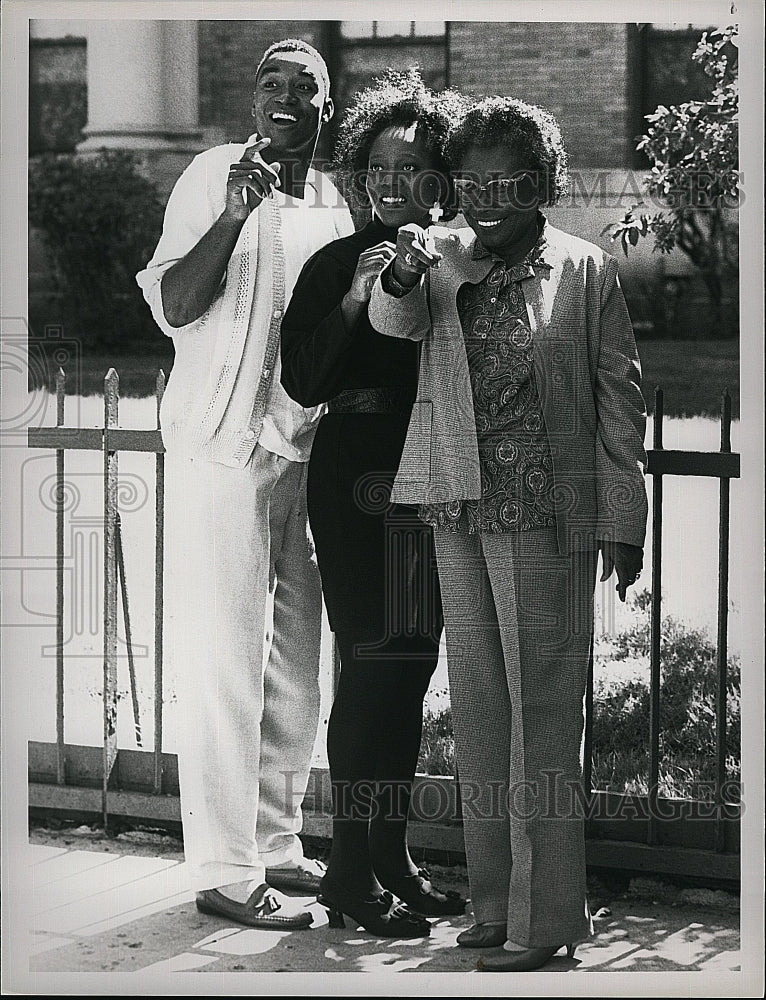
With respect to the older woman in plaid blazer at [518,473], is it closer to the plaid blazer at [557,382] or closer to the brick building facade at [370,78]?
the plaid blazer at [557,382]

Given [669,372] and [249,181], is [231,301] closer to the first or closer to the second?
[249,181]

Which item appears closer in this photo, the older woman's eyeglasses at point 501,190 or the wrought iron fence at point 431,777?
the older woman's eyeglasses at point 501,190

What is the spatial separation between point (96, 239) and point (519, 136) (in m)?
1.21

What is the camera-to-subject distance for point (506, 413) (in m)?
3.52

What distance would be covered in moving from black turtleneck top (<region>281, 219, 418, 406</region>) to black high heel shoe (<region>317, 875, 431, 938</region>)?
140 cm

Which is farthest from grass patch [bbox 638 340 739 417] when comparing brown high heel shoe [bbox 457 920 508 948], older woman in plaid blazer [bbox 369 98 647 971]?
brown high heel shoe [bbox 457 920 508 948]

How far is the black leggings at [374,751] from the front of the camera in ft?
12.1

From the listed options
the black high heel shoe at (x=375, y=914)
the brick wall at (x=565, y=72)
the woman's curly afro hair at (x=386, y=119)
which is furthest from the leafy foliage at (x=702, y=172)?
the black high heel shoe at (x=375, y=914)

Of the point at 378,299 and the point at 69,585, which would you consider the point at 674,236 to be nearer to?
the point at 378,299

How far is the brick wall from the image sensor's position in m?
3.67

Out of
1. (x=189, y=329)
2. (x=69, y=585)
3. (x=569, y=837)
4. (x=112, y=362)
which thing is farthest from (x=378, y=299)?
(x=569, y=837)

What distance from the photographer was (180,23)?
3.75 metres

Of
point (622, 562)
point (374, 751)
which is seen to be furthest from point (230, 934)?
point (622, 562)

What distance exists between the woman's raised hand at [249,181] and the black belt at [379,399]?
581mm
